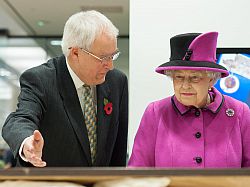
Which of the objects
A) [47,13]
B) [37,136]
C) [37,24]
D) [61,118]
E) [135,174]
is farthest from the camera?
[37,24]

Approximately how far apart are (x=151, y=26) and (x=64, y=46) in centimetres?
97

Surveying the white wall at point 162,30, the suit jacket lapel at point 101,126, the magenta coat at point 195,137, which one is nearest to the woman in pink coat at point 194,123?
the magenta coat at point 195,137

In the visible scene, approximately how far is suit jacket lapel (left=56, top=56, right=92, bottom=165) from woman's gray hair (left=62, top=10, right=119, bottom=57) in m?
0.12

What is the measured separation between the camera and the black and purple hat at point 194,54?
173 centimetres

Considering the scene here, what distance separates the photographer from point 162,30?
3.00 meters

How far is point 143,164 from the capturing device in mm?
1747

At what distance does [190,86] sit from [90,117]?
1.83 feet

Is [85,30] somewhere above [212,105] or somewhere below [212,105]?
above

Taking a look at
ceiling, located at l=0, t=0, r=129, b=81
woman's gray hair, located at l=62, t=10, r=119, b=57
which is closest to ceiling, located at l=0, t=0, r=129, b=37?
ceiling, located at l=0, t=0, r=129, b=81

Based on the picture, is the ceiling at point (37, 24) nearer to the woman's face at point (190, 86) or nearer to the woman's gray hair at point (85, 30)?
the woman's gray hair at point (85, 30)

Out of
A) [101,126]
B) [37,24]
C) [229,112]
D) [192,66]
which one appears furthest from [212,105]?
[37,24]

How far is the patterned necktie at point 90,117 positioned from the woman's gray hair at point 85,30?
199mm

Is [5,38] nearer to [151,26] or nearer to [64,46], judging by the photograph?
[151,26]

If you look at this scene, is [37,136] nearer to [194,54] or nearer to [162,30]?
[194,54]
